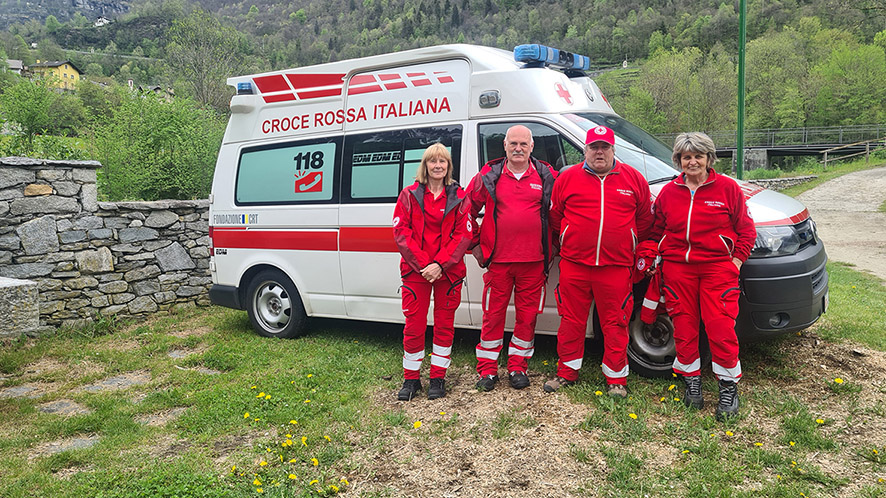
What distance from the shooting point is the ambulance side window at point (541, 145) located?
15.3ft

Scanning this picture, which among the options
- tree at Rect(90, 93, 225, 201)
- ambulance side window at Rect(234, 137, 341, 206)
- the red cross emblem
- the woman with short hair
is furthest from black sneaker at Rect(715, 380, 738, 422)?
tree at Rect(90, 93, 225, 201)

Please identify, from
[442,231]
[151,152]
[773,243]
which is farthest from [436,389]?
[151,152]

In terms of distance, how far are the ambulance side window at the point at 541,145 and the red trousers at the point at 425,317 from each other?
1192 millimetres

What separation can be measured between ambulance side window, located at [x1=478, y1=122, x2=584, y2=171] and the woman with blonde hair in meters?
0.68

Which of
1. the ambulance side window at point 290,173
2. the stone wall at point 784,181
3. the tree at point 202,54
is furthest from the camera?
the tree at point 202,54

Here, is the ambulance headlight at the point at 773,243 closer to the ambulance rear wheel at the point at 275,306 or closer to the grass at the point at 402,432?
the grass at the point at 402,432

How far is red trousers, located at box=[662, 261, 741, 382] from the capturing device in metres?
3.85

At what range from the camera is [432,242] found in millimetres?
4438

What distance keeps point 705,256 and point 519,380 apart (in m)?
1.56

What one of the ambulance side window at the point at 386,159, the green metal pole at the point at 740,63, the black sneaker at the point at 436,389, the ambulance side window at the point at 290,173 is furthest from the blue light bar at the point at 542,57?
the green metal pole at the point at 740,63

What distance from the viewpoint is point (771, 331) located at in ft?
13.4

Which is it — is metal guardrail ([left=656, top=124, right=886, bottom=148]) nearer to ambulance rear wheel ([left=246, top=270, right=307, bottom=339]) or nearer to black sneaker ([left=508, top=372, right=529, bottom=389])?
ambulance rear wheel ([left=246, top=270, right=307, bottom=339])

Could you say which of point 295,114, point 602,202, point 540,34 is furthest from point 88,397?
point 540,34

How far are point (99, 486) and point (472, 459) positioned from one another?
208cm
